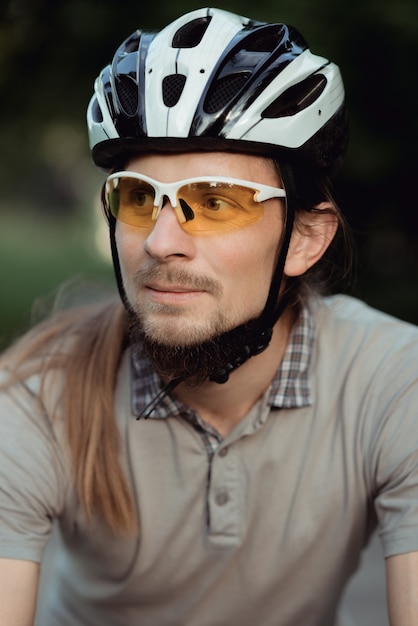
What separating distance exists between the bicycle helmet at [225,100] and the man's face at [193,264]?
53 millimetres

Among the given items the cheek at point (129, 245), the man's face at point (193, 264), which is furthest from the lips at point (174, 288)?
the cheek at point (129, 245)

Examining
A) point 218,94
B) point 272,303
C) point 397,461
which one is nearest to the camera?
point 397,461

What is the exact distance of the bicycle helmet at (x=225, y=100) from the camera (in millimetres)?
2750

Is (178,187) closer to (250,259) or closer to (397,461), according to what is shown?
(250,259)

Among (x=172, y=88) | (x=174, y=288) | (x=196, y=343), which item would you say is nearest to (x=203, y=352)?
(x=196, y=343)

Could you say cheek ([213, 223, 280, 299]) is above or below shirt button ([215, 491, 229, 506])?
above

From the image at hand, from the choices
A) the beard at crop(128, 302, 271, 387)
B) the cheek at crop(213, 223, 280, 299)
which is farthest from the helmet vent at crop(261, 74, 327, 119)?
the beard at crop(128, 302, 271, 387)

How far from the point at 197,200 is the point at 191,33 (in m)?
0.59

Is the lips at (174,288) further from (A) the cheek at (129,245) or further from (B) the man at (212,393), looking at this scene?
(A) the cheek at (129,245)

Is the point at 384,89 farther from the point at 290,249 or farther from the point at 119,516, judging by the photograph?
the point at 119,516

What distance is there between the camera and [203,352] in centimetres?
277

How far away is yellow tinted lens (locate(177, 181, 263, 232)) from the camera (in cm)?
271

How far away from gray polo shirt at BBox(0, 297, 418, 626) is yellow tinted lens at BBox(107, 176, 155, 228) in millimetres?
597

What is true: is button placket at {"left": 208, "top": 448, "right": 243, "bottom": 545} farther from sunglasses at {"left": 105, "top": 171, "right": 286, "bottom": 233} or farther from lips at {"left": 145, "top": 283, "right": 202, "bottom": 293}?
sunglasses at {"left": 105, "top": 171, "right": 286, "bottom": 233}
